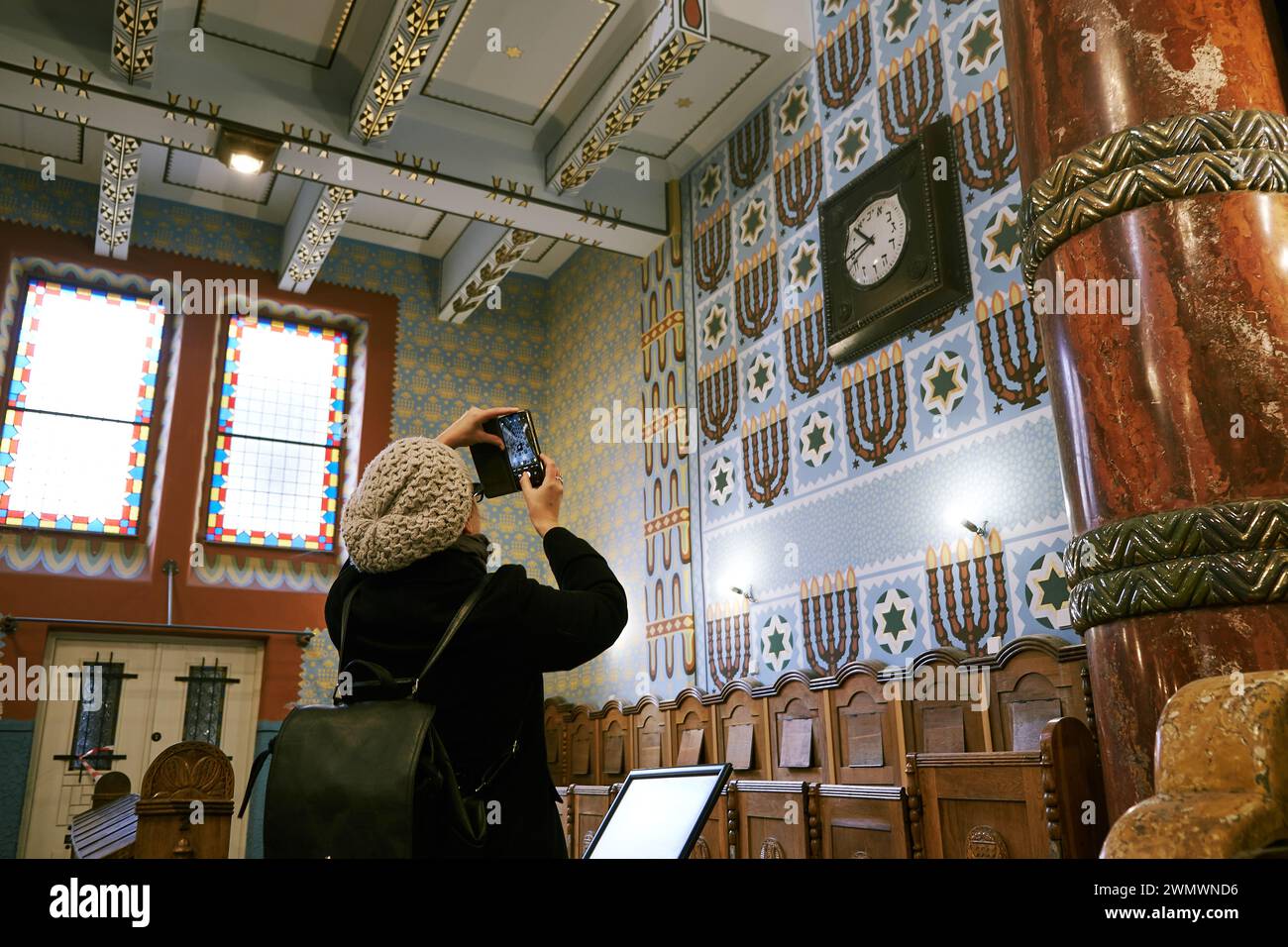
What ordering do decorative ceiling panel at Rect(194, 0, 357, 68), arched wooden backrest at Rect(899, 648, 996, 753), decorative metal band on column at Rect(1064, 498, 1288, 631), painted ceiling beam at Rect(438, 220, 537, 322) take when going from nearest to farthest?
1. decorative metal band on column at Rect(1064, 498, 1288, 631)
2. arched wooden backrest at Rect(899, 648, 996, 753)
3. decorative ceiling panel at Rect(194, 0, 357, 68)
4. painted ceiling beam at Rect(438, 220, 537, 322)

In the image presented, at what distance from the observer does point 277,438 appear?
936 cm

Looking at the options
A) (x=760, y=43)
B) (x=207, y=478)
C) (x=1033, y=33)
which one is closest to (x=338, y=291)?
(x=207, y=478)

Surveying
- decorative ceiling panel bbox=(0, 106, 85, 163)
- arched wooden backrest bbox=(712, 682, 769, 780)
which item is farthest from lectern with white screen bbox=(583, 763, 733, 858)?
decorative ceiling panel bbox=(0, 106, 85, 163)

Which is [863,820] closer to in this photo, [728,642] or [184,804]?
[728,642]

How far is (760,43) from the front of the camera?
7012 mm

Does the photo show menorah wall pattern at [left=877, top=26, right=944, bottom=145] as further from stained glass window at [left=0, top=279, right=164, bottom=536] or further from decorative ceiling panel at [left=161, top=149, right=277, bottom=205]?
stained glass window at [left=0, top=279, right=164, bottom=536]

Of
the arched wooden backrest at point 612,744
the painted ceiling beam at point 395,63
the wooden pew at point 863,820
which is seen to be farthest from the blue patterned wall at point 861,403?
the painted ceiling beam at point 395,63

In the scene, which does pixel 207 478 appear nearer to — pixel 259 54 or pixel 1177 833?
pixel 259 54

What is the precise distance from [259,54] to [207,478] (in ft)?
12.5

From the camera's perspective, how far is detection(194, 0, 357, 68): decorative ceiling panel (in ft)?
22.4

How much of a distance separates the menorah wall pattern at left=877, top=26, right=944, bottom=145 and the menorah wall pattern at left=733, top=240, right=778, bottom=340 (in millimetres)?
1301

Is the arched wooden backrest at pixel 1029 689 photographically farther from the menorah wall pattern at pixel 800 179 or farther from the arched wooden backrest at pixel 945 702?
the menorah wall pattern at pixel 800 179

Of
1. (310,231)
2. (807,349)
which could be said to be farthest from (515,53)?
(807,349)

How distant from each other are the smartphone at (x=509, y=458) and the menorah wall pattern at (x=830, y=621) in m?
4.39
